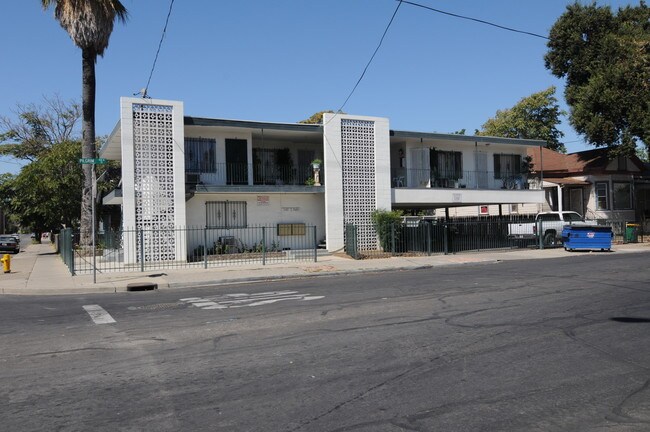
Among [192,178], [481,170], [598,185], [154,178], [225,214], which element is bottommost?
[225,214]

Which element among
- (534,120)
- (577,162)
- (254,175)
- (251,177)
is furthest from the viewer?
(534,120)

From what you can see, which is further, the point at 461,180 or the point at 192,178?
the point at 461,180

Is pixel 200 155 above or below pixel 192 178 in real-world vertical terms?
above

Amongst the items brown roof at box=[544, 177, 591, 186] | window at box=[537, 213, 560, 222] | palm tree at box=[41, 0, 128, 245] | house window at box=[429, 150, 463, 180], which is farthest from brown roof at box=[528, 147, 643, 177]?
palm tree at box=[41, 0, 128, 245]

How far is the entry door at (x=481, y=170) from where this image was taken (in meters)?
30.5

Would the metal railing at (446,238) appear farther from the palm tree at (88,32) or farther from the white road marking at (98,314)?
the palm tree at (88,32)

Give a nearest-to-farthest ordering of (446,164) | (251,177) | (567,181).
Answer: (251,177)
(446,164)
(567,181)

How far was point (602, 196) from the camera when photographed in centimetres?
3706

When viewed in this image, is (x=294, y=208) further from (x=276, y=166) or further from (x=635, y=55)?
(x=635, y=55)

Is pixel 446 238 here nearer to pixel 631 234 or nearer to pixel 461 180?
pixel 461 180

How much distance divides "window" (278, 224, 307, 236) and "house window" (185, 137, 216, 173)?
403cm

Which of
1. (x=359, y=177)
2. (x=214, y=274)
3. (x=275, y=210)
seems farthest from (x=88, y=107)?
(x=214, y=274)

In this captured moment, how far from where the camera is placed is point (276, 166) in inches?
1051

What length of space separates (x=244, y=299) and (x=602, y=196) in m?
32.2
